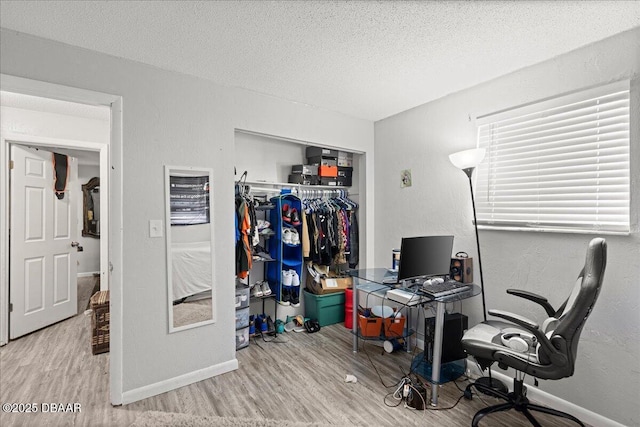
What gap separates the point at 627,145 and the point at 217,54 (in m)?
2.76

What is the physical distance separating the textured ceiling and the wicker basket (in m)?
2.28

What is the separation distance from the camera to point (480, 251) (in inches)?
106

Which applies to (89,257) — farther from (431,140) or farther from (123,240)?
(431,140)

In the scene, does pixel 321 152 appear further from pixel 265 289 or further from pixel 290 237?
pixel 265 289

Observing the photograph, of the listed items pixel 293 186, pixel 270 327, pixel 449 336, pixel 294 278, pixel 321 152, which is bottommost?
pixel 270 327

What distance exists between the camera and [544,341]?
170 cm

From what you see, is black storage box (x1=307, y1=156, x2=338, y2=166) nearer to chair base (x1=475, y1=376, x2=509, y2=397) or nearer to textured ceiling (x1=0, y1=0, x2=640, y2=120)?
textured ceiling (x1=0, y1=0, x2=640, y2=120)

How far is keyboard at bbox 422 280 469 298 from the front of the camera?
2.34 meters

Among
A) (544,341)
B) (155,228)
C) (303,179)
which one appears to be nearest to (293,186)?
(303,179)

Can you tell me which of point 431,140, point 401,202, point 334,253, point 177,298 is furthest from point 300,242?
point 431,140

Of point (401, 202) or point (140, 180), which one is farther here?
point (401, 202)

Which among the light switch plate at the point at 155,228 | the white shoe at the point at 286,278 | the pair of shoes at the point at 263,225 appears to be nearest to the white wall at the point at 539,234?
the white shoe at the point at 286,278

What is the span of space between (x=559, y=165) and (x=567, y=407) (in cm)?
168

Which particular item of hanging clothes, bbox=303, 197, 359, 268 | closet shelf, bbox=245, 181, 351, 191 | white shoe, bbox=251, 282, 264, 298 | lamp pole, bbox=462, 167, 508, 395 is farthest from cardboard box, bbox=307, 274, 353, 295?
lamp pole, bbox=462, 167, 508, 395
